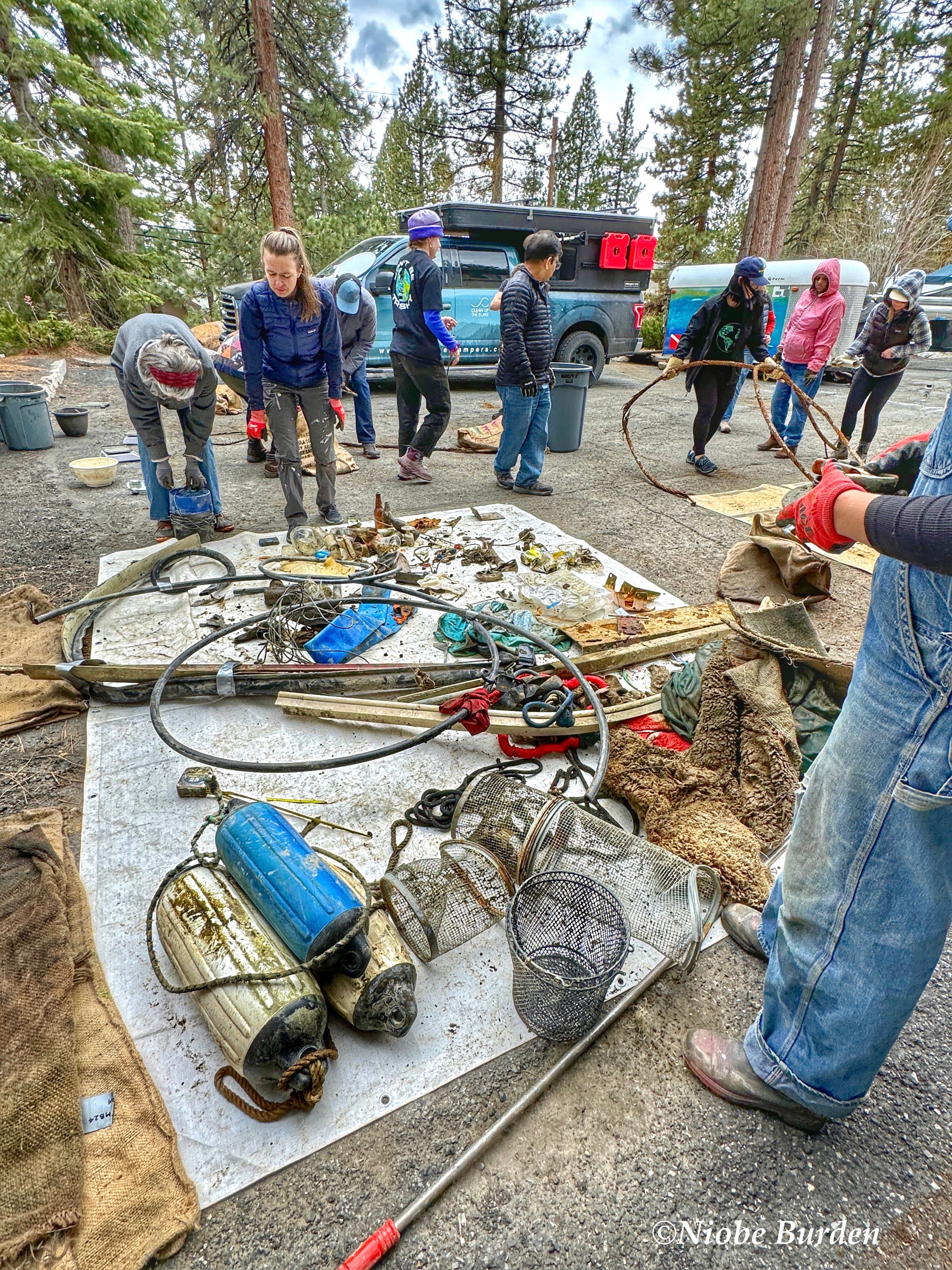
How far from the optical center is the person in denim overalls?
46.6 inches

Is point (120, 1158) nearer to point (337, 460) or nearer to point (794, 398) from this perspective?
point (337, 460)

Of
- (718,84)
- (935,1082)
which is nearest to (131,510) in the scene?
(935,1082)

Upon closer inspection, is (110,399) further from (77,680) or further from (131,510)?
(77,680)

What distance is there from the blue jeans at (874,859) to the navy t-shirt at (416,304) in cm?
535

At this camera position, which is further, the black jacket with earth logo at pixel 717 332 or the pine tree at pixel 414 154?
the pine tree at pixel 414 154

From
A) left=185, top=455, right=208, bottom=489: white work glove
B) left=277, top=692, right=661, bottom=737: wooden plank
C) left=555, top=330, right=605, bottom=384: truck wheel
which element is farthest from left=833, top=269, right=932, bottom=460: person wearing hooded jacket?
left=185, top=455, right=208, bottom=489: white work glove

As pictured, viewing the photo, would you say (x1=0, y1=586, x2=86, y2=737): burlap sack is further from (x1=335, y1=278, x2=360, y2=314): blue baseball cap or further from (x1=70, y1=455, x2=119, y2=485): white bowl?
(x1=335, y1=278, x2=360, y2=314): blue baseball cap

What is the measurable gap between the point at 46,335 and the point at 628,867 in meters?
14.5

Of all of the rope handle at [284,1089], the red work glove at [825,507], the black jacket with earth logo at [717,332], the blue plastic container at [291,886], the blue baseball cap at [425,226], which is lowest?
the rope handle at [284,1089]

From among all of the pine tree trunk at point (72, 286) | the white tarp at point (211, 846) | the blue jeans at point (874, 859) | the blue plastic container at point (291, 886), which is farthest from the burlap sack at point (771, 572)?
the pine tree trunk at point (72, 286)

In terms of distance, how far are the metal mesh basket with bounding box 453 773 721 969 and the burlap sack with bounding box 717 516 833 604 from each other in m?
2.47

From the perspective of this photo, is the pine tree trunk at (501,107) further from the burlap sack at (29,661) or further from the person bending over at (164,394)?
the burlap sack at (29,661)

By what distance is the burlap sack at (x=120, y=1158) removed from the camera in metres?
1.41

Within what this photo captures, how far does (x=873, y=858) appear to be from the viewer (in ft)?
4.25
